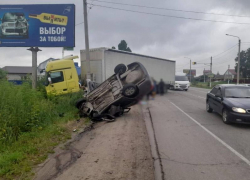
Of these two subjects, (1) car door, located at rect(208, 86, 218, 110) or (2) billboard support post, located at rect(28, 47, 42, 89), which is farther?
(2) billboard support post, located at rect(28, 47, 42, 89)

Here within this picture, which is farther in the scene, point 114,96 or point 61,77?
point 61,77

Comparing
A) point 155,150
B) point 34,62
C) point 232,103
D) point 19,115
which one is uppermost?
point 34,62

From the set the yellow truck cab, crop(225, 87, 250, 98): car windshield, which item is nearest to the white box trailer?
the yellow truck cab

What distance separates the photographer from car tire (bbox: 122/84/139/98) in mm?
8449

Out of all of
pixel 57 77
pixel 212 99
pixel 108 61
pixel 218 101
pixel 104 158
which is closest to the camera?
pixel 104 158

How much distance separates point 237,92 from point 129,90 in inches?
171

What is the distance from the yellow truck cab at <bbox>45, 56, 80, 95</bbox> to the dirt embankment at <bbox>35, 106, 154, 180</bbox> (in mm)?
7118

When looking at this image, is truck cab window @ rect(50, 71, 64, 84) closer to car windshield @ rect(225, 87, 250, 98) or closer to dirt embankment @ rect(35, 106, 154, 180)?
dirt embankment @ rect(35, 106, 154, 180)

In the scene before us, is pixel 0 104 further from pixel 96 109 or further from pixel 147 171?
pixel 147 171

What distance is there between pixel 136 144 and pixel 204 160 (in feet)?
5.97

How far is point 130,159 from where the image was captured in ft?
16.2

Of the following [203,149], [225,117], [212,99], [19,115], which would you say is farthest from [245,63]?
[19,115]

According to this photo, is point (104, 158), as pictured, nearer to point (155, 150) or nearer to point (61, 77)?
point (155, 150)

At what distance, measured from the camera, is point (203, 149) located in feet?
18.3
